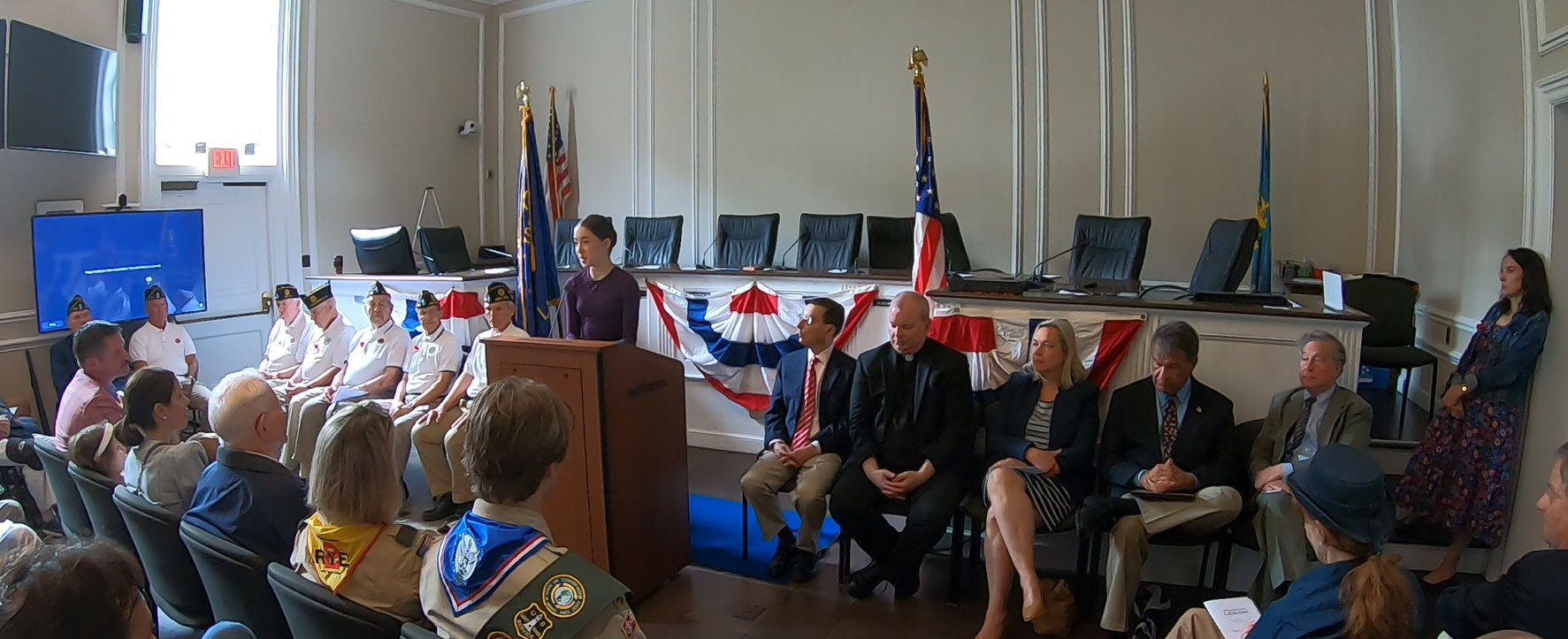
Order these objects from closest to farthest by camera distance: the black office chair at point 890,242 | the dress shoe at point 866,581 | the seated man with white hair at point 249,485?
1. the seated man with white hair at point 249,485
2. the dress shoe at point 866,581
3. the black office chair at point 890,242

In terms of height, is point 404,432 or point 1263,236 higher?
point 1263,236

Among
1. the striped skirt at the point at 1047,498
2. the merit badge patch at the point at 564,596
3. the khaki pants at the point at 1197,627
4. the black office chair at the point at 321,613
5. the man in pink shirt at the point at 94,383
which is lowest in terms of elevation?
the khaki pants at the point at 1197,627

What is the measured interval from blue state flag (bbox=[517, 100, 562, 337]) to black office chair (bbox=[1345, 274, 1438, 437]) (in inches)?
177

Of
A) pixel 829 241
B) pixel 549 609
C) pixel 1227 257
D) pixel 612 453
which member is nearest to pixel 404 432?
pixel 612 453

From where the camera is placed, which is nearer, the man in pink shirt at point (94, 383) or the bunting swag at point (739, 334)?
the man in pink shirt at point (94, 383)

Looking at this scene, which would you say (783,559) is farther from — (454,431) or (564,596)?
(564,596)

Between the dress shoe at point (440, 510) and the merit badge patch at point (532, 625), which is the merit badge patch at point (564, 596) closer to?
the merit badge patch at point (532, 625)

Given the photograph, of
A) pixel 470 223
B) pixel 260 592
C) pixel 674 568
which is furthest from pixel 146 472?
pixel 470 223

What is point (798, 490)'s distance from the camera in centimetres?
370

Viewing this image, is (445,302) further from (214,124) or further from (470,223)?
(470,223)

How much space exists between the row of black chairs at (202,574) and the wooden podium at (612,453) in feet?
3.68

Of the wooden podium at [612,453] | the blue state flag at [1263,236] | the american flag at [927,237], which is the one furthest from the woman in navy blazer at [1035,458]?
the blue state flag at [1263,236]

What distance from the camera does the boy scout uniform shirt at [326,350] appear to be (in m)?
5.22

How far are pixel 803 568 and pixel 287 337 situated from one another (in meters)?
3.62
